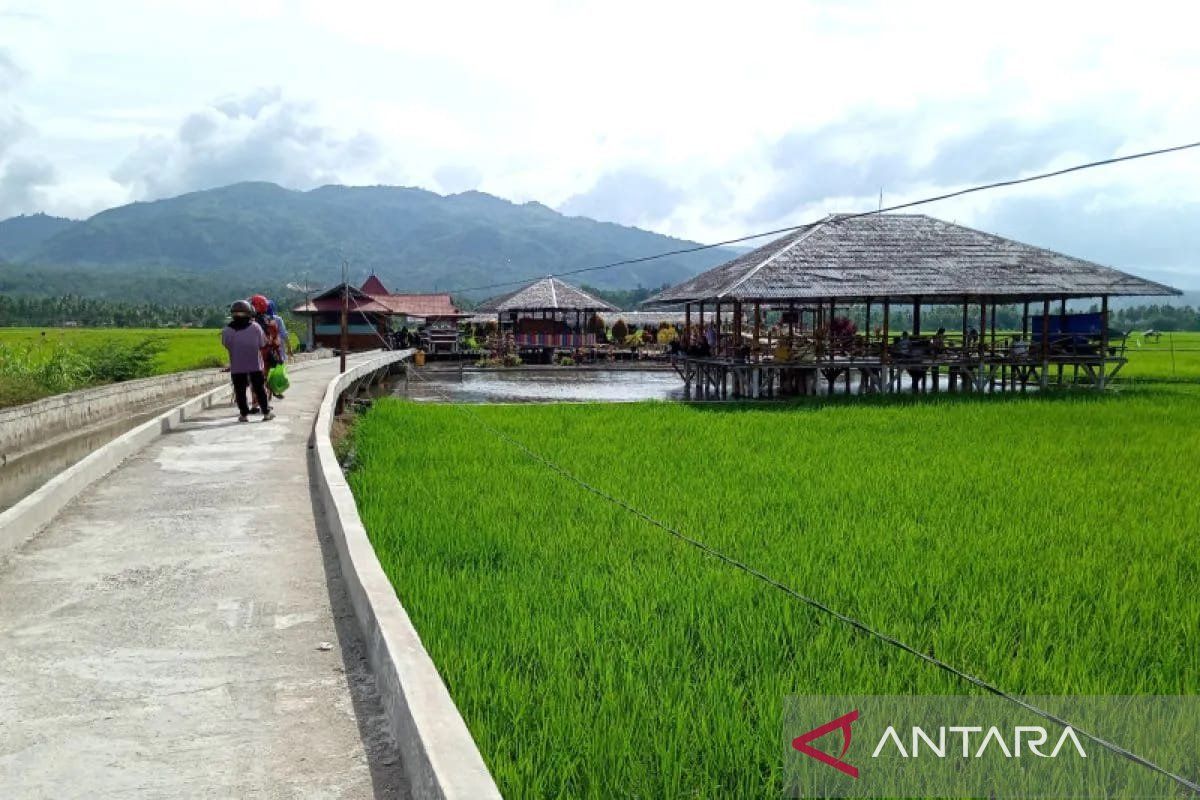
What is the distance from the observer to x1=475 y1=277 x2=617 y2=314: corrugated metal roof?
109ft

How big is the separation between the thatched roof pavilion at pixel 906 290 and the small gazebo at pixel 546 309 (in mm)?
12999

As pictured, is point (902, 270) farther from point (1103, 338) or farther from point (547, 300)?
point (547, 300)

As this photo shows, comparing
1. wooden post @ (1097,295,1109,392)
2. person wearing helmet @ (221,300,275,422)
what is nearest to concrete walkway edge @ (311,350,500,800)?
person wearing helmet @ (221,300,275,422)

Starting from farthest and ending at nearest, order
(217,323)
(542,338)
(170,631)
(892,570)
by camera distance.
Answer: (217,323) → (542,338) → (892,570) → (170,631)

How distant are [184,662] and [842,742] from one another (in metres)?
2.34

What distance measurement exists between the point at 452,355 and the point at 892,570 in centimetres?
3245

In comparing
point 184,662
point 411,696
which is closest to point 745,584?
point 411,696

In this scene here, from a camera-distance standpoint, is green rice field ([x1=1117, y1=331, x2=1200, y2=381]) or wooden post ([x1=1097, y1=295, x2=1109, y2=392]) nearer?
wooden post ([x1=1097, y1=295, x2=1109, y2=392])

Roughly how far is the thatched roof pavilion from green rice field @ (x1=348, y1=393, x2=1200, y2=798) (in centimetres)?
831

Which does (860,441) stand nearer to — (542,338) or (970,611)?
(970,611)

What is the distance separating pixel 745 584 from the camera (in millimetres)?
4527

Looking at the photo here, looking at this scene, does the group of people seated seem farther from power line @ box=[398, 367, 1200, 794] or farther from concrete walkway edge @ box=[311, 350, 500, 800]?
concrete walkway edge @ box=[311, 350, 500, 800]

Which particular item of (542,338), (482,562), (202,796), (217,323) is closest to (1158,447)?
(482,562)

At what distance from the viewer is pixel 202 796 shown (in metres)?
2.57
